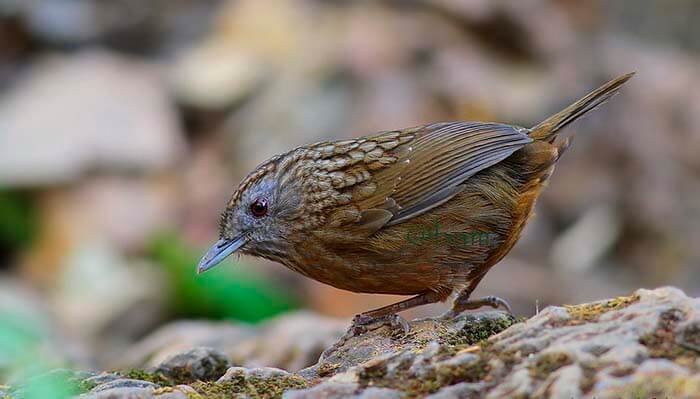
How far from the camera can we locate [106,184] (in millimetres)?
9516

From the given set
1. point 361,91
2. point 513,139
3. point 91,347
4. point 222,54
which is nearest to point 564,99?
point 361,91

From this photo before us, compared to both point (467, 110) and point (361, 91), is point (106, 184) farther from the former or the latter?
point (467, 110)

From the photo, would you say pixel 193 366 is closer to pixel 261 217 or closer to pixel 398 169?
pixel 261 217

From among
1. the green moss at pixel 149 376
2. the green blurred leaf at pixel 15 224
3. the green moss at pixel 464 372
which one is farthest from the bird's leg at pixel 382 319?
the green blurred leaf at pixel 15 224

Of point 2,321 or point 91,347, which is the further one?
point 91,347

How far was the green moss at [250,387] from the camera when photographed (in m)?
3.33

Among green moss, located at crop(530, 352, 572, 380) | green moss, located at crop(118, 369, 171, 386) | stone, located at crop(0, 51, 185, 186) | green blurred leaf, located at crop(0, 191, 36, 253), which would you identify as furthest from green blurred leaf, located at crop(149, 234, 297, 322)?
green moss, located at crop(530, 352, 572, 380)

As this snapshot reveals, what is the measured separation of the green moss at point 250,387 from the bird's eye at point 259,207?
140 cm

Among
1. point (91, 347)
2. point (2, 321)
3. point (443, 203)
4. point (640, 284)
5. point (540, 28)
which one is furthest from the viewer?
point (540, 28)

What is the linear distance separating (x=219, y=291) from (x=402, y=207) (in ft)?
11.3

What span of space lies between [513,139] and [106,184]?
5506 mm

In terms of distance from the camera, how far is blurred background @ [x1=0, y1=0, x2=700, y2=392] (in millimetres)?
8336

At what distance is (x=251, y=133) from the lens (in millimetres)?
10305

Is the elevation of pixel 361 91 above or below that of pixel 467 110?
above
